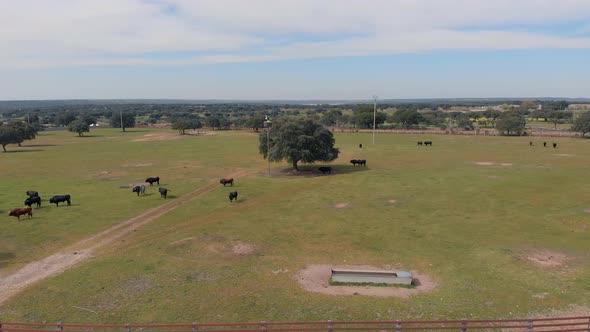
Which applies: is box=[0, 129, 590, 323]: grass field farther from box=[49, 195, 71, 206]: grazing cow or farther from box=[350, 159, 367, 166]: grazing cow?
box=[350, 159, 367, 166]: grazing cow

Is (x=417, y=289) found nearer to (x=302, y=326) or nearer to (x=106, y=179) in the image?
(x=302, y=326)

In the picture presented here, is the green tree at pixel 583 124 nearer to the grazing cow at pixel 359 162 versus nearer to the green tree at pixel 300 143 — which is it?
the grazing cow at pixel 359 162

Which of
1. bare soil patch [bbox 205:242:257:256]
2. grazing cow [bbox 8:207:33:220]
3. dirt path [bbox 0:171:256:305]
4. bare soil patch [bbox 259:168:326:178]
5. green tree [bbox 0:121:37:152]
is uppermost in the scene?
green tree [bbox 0:121:37:152]

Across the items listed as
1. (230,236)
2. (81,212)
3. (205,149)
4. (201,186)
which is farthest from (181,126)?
(230,236)

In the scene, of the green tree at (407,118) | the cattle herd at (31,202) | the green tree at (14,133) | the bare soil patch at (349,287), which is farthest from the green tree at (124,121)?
the bare soil patch at (349,287)

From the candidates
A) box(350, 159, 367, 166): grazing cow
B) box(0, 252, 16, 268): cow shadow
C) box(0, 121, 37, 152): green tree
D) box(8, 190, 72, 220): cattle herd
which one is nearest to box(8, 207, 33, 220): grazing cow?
box(8, 190, 72, 220): cattle herd
